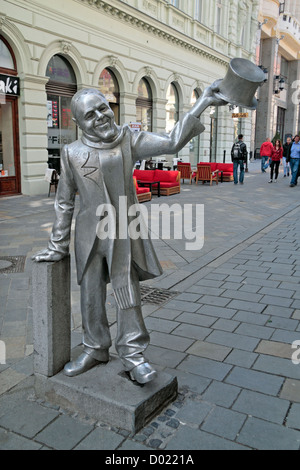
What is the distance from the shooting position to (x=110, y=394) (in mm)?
2520

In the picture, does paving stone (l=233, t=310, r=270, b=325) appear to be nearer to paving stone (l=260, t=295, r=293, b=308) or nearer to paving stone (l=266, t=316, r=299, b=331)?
paving stone (l=266, t=316, r=299, b=331)

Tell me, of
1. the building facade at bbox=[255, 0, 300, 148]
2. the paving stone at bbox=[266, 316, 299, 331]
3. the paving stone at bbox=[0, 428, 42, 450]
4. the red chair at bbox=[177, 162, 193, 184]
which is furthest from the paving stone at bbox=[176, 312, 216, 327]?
the building facade at bbox=[255, 0, 300, 148]

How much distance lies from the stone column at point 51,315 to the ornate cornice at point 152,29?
1299 cm

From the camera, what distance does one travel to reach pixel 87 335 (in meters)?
2.81

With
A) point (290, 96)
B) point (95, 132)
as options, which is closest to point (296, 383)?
point (95, 132)

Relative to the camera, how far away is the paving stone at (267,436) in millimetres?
2326

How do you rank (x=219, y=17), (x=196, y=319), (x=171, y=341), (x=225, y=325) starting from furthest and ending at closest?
(x=219, y=17)
(x=196, y=319)
(x=225, y=325)
(x=171, y=341)

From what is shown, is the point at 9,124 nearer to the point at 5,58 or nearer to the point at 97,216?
the point at 5,58

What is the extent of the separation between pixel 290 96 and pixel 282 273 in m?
42.2

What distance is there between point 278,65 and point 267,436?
1641 inches

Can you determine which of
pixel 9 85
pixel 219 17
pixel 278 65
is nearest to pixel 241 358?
pixel 9 85

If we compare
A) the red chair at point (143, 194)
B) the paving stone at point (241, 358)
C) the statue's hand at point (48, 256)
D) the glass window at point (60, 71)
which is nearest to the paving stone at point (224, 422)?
the paving stone at point (241, 358)

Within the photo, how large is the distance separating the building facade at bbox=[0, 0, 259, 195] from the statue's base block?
10084mm

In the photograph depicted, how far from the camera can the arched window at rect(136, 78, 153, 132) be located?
17484 mm
